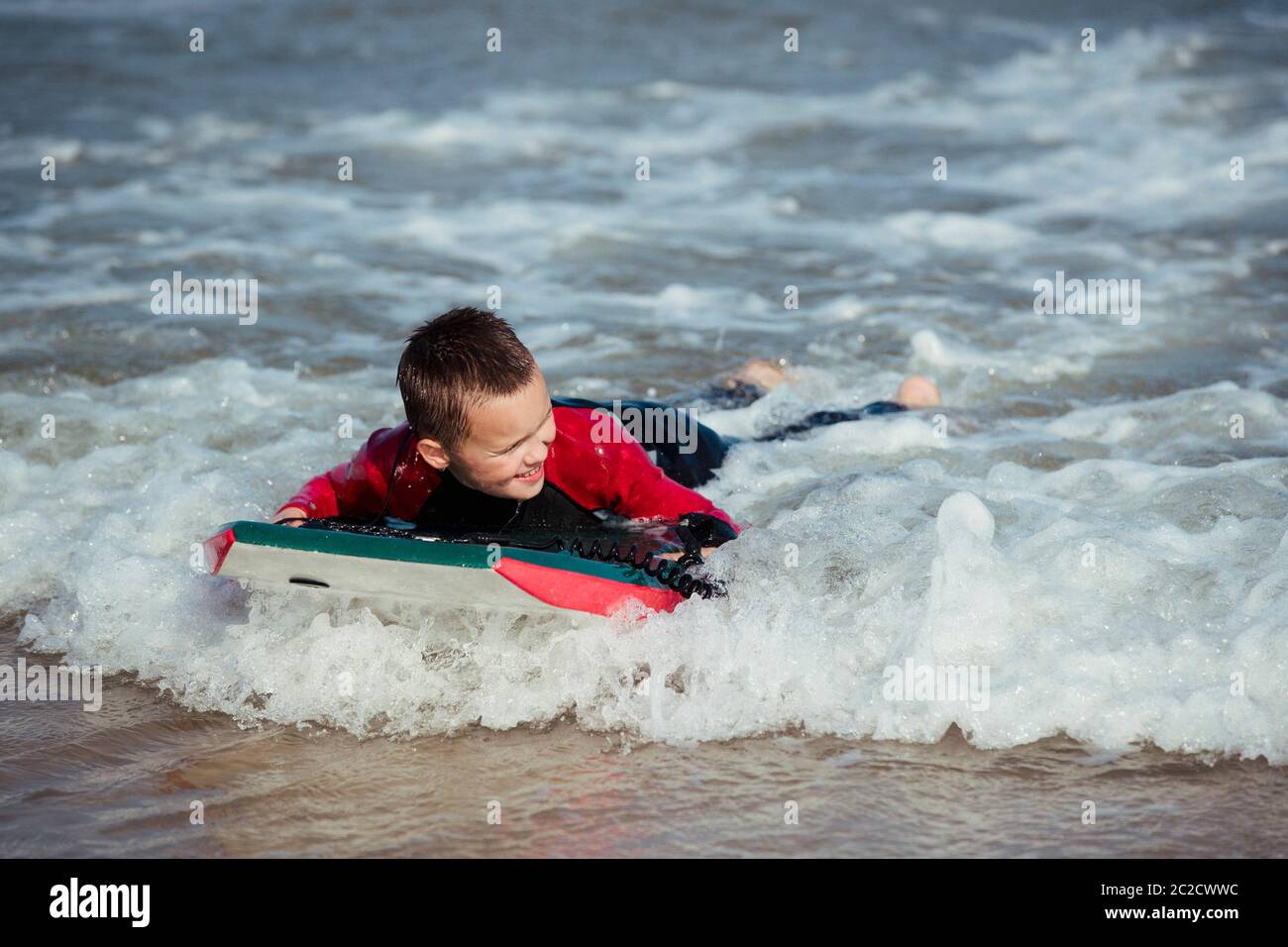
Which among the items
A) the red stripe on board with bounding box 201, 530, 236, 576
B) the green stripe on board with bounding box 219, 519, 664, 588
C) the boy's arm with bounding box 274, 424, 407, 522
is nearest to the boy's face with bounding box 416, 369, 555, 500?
the boy's arm with bounding box 274, 424, 407, 522

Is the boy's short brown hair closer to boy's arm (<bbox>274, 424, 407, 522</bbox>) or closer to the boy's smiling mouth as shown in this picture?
the boy's smiling mouth

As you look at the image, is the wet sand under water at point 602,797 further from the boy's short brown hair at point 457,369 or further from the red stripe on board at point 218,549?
the boy's short brown hair at point 457,369

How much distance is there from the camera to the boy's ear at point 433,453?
3826mm

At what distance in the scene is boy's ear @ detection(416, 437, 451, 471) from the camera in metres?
3.83

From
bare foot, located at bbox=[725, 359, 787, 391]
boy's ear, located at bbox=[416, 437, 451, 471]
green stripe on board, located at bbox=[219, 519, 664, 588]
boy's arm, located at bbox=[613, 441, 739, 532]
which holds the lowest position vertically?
green stripe on board, located at bbox=[219, 519, 664, 588]

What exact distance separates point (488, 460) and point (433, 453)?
20cm

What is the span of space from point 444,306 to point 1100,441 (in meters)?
4.00

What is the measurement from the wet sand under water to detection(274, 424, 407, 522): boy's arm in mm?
790

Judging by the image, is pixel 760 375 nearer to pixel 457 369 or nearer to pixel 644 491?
pixel 644 491

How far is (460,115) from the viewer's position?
12.8 metres

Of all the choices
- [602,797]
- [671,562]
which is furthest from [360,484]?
[602,797]

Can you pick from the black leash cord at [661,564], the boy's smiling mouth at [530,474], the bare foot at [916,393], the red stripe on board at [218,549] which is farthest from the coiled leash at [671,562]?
the bare foot at [916,393]

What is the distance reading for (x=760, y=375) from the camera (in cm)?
635
